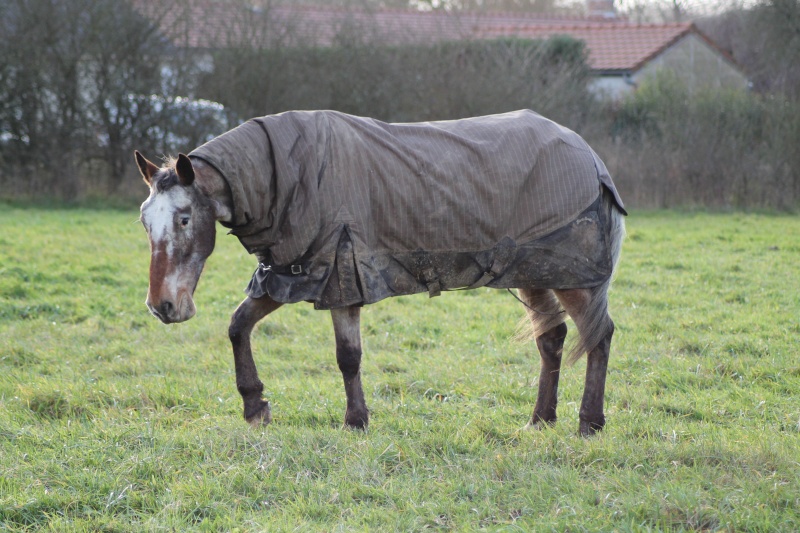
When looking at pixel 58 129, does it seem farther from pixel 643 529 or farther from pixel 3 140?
pixel 643 529

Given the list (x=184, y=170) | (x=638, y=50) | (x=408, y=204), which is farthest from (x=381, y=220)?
(x=638, y=50)

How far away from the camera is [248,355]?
191 inches

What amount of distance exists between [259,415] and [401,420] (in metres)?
0.85

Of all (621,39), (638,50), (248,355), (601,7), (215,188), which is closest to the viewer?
(215,188)

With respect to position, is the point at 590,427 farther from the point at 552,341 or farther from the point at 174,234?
the point at 174,234

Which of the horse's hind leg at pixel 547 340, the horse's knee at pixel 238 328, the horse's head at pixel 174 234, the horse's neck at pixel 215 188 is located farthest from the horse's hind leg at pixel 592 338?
the horse's head at pixel 174 234

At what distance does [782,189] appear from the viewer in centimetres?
1636

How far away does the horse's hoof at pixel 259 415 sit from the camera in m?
4.80

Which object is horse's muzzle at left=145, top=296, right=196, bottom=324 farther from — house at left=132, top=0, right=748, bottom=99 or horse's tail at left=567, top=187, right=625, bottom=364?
house at left=132, top=0, right=748, bottom=99

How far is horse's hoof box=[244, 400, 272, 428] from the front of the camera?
15.8 feet

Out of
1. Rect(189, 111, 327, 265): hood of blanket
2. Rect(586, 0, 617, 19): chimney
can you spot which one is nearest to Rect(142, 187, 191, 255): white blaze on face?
Rect(189, 111, 327, 265): hood of blanket

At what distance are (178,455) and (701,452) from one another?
2.68 meters

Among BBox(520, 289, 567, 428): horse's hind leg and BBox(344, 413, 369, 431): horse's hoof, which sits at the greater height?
BBox(520, 289, 567, 428): horse's hind leg

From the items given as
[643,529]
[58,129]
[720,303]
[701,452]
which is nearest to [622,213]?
[701,452]
